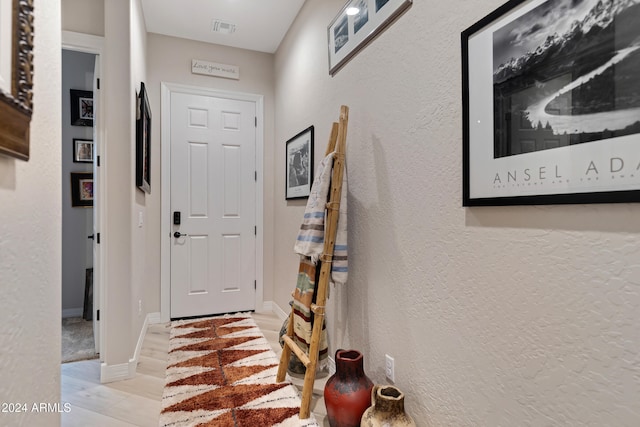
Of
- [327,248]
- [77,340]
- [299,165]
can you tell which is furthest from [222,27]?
[77,340]

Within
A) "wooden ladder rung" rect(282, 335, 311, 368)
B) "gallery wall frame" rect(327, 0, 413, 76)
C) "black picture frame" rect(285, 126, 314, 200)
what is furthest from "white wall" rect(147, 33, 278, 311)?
"wooden ladder rung" rect(282, 335, 311, 368)

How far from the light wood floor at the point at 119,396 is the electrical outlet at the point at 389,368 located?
1.35 feet

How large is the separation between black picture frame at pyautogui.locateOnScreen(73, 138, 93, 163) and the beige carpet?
1.60m

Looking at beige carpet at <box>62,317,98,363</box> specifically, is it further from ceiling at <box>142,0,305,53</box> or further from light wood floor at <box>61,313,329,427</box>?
ceiling at <box>142,0,305,53</box>

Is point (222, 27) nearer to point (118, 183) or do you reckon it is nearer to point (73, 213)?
point (118, 183)

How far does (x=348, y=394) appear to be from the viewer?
1521 mm

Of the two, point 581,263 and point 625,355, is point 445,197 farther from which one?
point 625,355

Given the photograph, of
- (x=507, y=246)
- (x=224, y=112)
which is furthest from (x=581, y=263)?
(x=224, y=112)

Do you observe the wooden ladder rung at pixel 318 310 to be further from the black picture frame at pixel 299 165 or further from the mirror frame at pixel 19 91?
the mirror frame at pixel 19 91

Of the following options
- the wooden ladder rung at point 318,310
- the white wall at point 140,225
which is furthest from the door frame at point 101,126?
A: the wooden ladder rung at point 318,310

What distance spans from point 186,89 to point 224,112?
0.41 metres

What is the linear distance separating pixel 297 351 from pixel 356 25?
1905 mm

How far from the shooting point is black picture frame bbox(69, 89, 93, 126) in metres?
3.34

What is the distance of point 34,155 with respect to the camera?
0.85 meters
